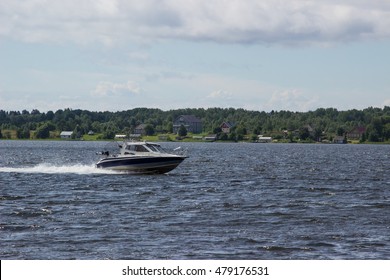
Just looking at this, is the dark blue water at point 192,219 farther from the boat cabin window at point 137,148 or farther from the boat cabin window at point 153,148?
the boat cabin window at point 153,148

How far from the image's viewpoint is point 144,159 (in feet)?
238

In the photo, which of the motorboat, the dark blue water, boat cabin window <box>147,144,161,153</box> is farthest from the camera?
boat cabin window <box>147,144,161,153</box>

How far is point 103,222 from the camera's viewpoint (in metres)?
40.4

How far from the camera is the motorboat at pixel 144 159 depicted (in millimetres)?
72500

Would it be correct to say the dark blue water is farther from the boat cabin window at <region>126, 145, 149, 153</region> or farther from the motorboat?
the boat cabin window at <region>126, 145, 149, 153</region>

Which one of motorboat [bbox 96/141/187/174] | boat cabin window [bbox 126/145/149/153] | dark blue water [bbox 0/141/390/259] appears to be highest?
Result: boat cabin window [bbox 126/145/149/153]

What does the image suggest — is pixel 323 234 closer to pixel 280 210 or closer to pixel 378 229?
pixel 378 229

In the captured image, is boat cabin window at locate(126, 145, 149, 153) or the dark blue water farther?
boat cabin window at locate(126, 145, 149, 153)

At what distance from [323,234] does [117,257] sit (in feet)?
33.0

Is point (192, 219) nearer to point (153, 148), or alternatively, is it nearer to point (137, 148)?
point (153, 148)

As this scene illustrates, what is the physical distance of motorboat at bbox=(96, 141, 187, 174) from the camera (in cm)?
7250

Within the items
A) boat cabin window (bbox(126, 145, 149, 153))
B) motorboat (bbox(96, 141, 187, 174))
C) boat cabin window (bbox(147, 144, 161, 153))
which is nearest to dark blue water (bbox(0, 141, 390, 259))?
motorboat (bbox(96, 141, 187, 174))

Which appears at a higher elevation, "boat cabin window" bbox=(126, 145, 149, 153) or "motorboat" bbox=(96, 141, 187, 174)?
"boat cabin window" bbox=(126, 145, 149, 153)
